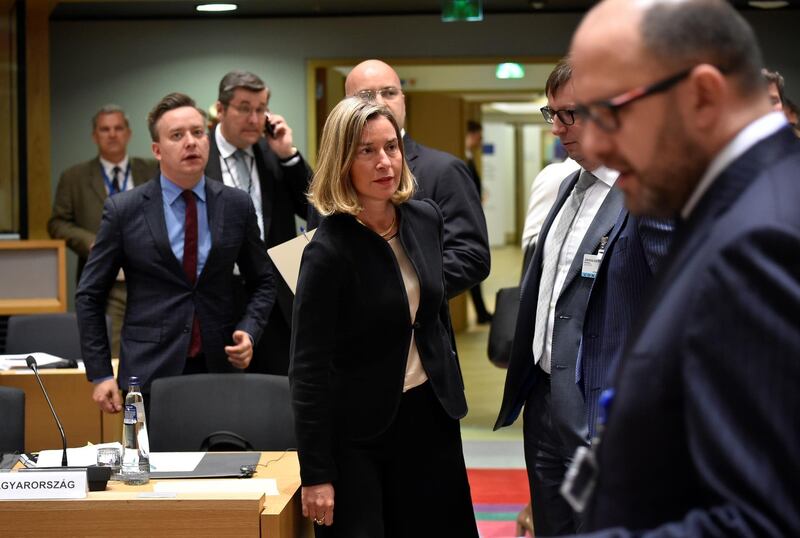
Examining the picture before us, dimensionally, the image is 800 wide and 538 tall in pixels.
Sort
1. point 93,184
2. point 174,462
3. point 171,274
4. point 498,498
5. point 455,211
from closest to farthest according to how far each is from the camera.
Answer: point 174,462
point 455,211
point 171,274
point 498,498
point 93,184

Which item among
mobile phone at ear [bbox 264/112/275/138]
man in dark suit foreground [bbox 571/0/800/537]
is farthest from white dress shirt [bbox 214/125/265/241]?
man in dark suit foreground [bbox 571/0/800/537]

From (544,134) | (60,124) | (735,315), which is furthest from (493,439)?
(544,134)

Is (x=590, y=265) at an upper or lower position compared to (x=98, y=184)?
lower

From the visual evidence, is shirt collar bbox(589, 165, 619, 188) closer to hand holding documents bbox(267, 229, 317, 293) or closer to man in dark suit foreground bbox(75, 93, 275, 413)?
hand holding documents bbox(267, 229, 317, 293)

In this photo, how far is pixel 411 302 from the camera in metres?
2.74

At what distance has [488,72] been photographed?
10602mm

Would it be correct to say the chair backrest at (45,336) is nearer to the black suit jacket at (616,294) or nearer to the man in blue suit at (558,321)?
the man in blue suit at (558,321)

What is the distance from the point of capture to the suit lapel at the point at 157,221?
3.58 meters

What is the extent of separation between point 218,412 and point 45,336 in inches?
76.9

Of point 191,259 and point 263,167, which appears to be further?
point 263,167

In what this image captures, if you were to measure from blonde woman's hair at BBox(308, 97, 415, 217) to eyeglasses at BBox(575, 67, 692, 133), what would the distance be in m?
1.52

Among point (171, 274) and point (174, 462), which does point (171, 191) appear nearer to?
point (171, 274)

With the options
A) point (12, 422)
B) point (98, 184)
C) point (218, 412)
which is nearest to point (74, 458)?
point (12, 422)

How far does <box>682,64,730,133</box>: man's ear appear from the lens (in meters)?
1.10
